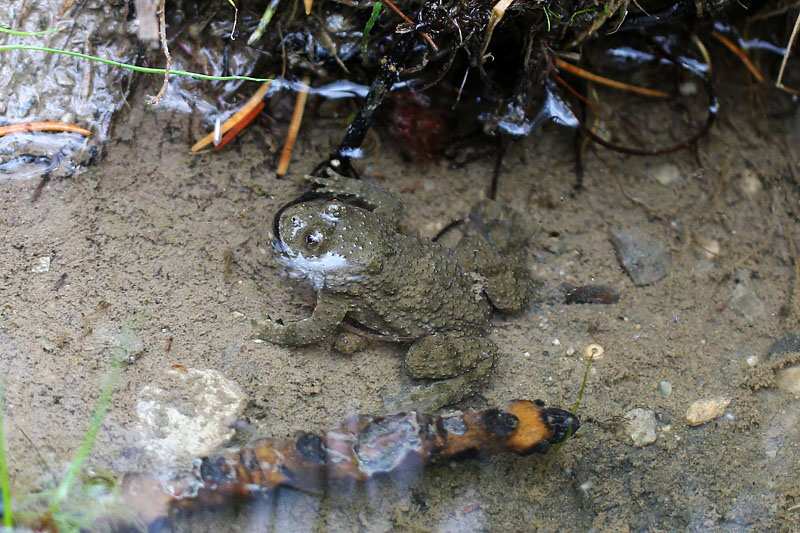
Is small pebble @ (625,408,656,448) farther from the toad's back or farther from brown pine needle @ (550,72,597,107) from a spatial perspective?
brown pine needle @ (550,72,597,107)

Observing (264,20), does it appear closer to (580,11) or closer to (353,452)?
(580,11)

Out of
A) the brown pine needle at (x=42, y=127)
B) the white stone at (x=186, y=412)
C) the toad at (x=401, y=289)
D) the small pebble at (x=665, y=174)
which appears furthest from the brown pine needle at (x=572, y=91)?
Answer: the brown pine needle at (x=42, y=127)

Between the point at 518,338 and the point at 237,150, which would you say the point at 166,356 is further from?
the point at 518,338

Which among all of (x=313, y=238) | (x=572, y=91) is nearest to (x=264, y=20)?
(x=313, y=238)

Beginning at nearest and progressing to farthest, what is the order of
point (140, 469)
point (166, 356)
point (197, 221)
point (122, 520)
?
point (122, 520) < point (140, 469) < point (166, 356) < point (197, 221)

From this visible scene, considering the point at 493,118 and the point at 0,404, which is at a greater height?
the point at 493,118

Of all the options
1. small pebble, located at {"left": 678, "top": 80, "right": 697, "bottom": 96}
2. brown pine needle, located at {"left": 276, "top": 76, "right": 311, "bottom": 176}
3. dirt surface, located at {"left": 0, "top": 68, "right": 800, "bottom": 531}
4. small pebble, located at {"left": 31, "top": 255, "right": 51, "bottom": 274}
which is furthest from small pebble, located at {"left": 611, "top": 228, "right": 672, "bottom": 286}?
small pebble, located at {"left": 31, "top": 255, "right": 51, "bottom": 274}

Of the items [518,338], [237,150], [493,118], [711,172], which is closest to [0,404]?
[237,150]
